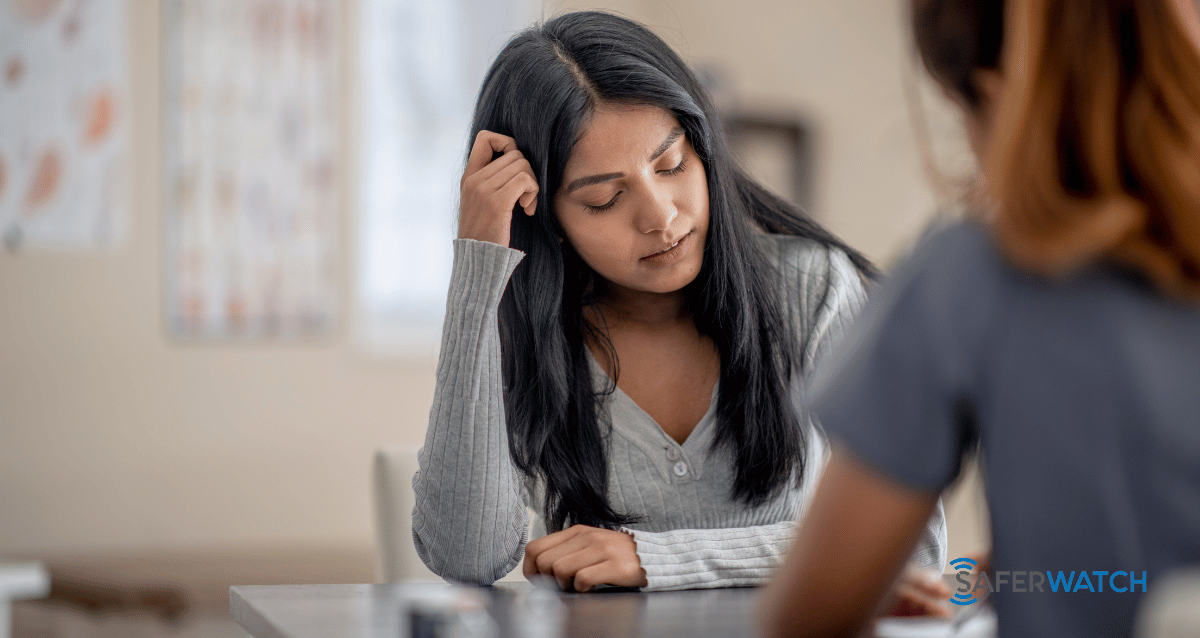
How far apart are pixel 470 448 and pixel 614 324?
342 mm

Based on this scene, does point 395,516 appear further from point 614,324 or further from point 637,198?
point 637,198

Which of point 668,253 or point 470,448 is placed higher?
point 668,253

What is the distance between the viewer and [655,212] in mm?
1180

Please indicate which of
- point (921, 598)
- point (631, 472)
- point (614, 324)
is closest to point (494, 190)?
point (614, 324)

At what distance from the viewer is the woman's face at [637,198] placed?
1189 mm

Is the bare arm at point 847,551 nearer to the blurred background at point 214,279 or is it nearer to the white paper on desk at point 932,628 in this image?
the white paper on desk at point 932,628

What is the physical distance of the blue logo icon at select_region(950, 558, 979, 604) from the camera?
88cm

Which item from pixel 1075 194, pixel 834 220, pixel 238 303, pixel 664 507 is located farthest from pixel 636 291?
pixel 834 220

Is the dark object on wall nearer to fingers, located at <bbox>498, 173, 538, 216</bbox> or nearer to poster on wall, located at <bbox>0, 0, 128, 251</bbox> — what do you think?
poster on wall, located at <bbox>0, 0, 128, 251</bbox>

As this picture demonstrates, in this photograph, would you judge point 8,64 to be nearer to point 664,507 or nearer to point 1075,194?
point 664,507

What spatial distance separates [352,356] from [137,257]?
0.71 meters

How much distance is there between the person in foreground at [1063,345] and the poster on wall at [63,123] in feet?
9.25

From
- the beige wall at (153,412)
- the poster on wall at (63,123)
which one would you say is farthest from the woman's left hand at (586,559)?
the poster on wall at (63,123)

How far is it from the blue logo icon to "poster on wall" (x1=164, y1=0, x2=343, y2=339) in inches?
102
